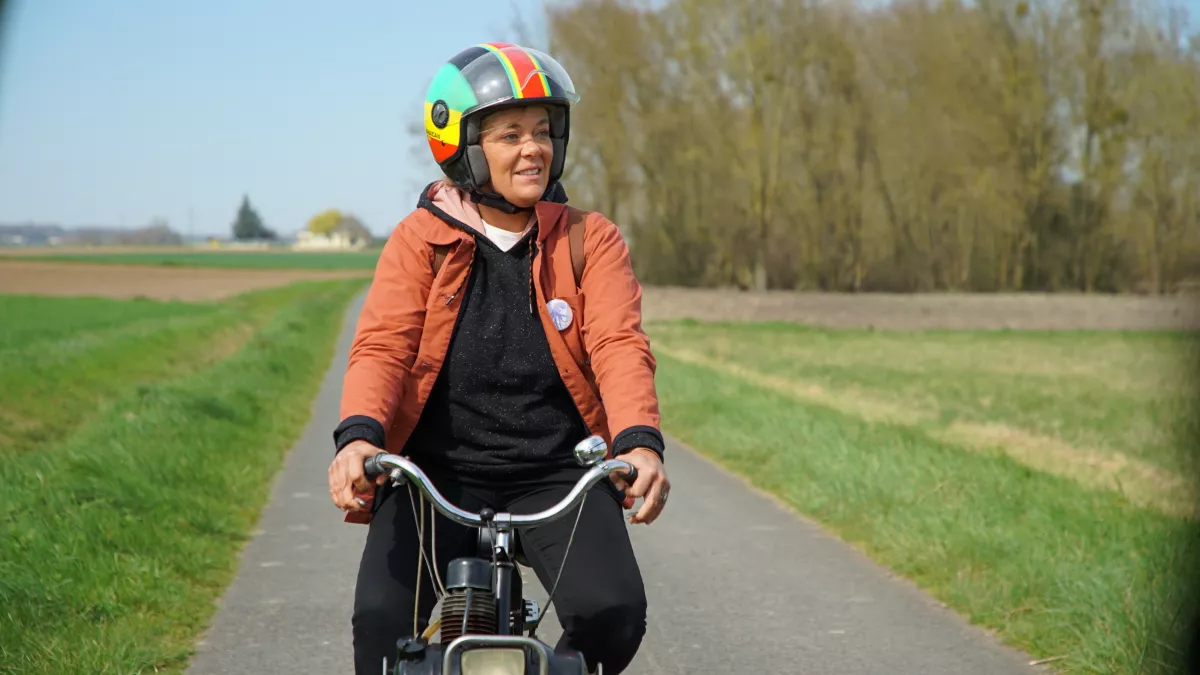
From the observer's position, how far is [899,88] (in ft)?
185

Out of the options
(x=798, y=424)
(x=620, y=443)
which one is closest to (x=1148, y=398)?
(x=798, y=424)

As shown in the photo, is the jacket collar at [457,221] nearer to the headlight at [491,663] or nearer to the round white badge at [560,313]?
the round white badge at [560,313]

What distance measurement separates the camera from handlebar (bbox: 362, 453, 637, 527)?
286cm

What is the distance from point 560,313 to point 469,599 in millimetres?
775

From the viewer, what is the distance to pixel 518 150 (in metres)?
3.40

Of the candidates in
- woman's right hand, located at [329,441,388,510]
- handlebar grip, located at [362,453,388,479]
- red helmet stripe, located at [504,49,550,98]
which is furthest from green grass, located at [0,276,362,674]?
red helmet stripe, located at [504,49,550,98]

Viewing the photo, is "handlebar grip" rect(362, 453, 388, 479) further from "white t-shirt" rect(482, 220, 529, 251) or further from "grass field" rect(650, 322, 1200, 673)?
"grass field" rect(650, 322, 1200, 673)

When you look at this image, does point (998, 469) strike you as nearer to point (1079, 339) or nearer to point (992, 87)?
point (1079, 339)

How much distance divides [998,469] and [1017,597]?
3.88m

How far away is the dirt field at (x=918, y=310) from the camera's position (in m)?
40.6

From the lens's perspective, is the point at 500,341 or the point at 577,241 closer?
the point at 500,341

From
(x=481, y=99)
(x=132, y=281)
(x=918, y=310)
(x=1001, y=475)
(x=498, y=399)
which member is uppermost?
(x=481, y=99)

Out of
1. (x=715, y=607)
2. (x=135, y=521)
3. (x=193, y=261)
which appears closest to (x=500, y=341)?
(x=715, y=607)

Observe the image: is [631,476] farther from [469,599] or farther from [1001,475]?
[1001,475]
